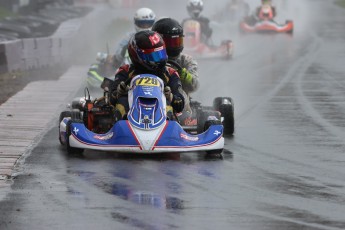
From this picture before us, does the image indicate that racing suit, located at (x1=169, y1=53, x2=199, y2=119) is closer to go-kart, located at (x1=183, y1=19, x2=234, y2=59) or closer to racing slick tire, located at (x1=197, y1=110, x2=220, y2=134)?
racing slick tire, located at (x1=197, y1=110, x2=220, y2=134)

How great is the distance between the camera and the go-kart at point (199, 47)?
26.8 metres

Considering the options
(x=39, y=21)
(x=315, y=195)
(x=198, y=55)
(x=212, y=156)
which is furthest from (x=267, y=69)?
(x=315, y=195)

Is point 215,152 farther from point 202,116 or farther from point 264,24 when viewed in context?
point 264,24

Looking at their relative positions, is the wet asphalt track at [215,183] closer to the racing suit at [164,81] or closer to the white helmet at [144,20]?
the racing suit at [164,81]

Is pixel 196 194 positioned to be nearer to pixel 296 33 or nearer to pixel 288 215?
pixel 288 215

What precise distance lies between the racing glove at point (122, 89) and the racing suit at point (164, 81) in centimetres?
3

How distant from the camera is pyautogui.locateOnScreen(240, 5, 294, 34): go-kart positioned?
3544 cm

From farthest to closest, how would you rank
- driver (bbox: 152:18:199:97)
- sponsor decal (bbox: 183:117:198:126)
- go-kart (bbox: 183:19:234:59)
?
go-kart (bbox: 183:19:234:59)
driver (bbox: 152:18:199:97)
sponsor decal (bbox: 183:117:198:126)

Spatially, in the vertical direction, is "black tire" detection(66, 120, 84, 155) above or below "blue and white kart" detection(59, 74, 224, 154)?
below

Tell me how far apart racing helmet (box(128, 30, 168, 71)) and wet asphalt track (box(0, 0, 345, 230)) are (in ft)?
3.80

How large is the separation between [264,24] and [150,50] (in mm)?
24588

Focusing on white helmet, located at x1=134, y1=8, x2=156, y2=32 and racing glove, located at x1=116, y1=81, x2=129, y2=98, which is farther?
white helmet, located at x1=134, y1=8, x2=156, y2=32

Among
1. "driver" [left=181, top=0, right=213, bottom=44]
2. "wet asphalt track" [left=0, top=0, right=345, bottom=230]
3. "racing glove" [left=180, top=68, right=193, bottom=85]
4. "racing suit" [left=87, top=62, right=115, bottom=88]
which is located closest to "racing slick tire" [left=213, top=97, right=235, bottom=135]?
"wet asphalt track" [left=0, top=0, right=345, bottom=230]

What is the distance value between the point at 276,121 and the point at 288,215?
22.0 ft
